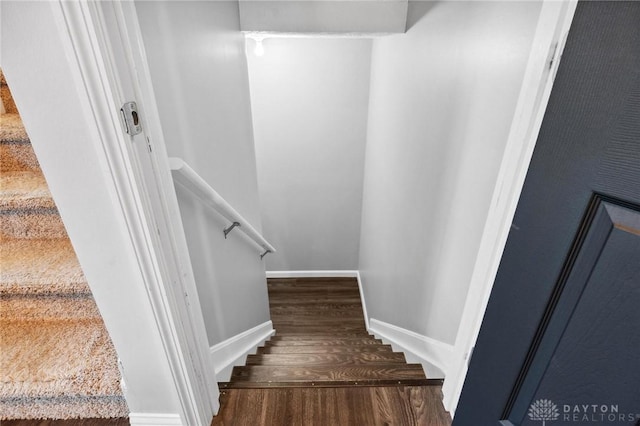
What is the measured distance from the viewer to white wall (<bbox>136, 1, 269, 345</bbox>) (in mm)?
1084

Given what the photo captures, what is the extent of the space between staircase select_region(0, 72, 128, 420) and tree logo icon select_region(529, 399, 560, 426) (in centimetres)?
129

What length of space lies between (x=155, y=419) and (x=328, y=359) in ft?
3.21

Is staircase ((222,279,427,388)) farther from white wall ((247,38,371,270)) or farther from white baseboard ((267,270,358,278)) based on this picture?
white wall ((247,38,371,270))

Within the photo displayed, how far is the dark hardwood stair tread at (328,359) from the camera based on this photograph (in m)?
1.93

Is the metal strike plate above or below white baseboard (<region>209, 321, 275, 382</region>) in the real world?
above

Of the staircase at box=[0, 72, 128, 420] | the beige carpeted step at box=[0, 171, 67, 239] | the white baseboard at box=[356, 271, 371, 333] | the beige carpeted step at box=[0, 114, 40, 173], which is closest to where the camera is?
the staircase at box=[0, 72, 128, 420]

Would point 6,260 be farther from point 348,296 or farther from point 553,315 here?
point 348,296

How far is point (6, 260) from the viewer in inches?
52.1

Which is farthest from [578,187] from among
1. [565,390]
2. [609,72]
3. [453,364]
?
[453,364]

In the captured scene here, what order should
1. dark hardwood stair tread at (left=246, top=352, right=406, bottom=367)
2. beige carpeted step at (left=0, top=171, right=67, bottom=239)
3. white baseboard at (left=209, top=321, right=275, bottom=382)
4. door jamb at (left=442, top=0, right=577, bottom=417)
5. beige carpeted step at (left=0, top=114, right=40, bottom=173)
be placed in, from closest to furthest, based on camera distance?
door jamb at (left=442, top=0, right=577, bottom=417), beige carpeted step at (left=0, top=171, right=67, bottom=239), beige carpeted step at (left=0, top=114, right=40, bottom=173), white baseboard at (left=209, top=321, right=275, bottom=382), dark hardwood stair tread at (left=246, top=352, right=406, bottom=367)

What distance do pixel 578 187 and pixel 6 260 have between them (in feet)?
6.08

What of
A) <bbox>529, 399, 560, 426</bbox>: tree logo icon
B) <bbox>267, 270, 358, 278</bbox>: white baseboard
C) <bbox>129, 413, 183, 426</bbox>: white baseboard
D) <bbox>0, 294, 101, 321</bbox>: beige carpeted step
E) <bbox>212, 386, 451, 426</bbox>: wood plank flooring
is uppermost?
<bbox>529, 399, 560, 426</bbox>: tree logo icon

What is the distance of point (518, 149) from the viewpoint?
0.88 metres

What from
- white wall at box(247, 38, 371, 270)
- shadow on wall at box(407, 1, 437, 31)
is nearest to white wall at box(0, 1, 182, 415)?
shadow on wall at box(407, 1, 437, 31)
